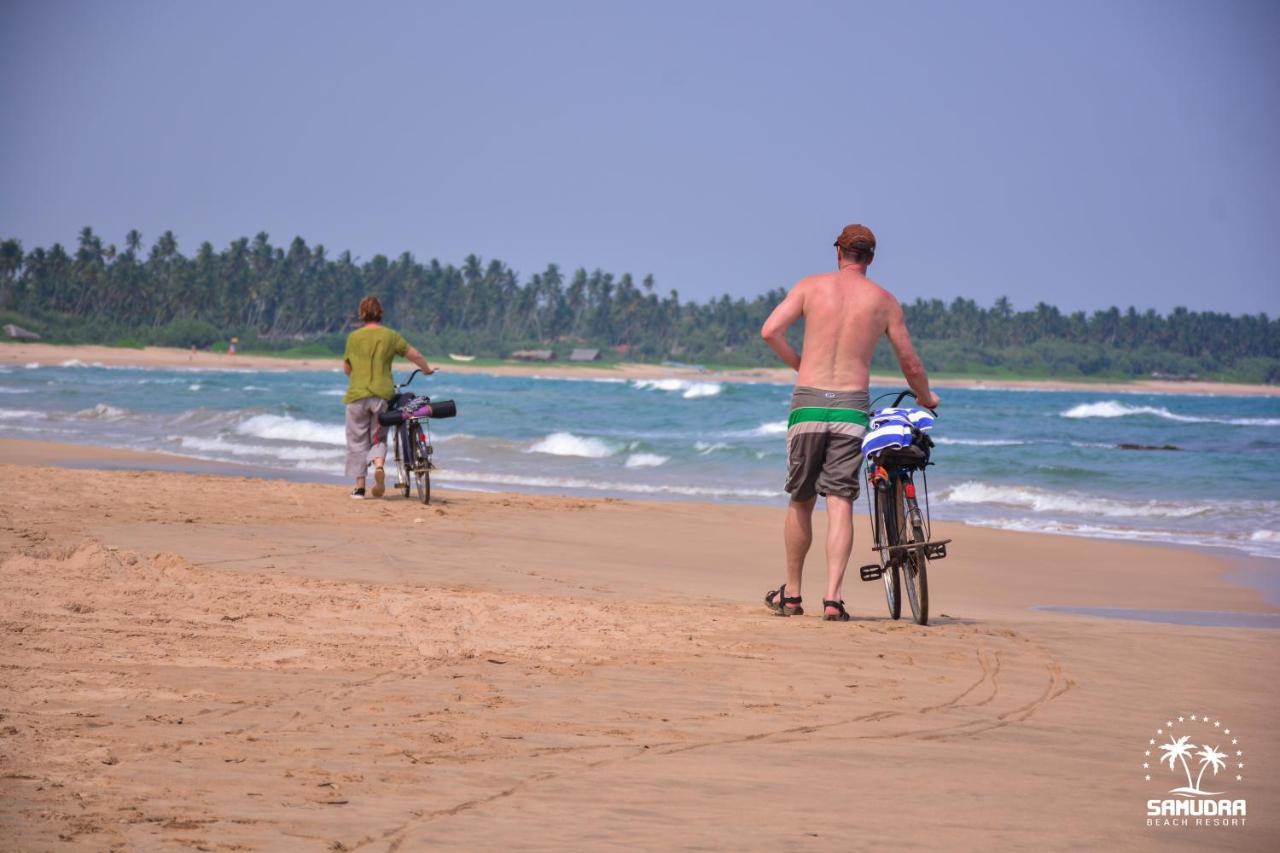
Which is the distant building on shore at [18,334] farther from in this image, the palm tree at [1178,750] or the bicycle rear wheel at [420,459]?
the palm tree at [1178,750]

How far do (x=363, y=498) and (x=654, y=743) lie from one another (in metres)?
8.42

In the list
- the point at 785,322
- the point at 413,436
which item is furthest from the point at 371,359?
the point at 785,322

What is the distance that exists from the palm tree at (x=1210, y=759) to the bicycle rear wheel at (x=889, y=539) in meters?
2.44

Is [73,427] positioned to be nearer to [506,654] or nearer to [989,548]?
[989,548]

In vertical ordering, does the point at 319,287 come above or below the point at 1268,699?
above

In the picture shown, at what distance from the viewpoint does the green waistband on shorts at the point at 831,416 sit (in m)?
6.34

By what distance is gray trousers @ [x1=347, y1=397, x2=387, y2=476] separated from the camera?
12.2 metres

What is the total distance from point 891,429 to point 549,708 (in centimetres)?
263

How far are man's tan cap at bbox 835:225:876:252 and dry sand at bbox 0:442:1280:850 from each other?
1.82m

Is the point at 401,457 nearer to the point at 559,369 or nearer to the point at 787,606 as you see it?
the point at 787,606

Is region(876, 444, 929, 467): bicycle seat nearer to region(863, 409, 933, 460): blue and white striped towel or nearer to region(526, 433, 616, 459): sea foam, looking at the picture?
region(863, 409, 933, 460): blue and white striped towel

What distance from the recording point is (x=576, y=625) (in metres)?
6.13

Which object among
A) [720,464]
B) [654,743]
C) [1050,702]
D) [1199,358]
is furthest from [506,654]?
[1199,358]

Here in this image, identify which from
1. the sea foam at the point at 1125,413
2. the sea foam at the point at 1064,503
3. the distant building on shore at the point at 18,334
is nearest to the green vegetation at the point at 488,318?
the distant building on shore at the point at 18,334
